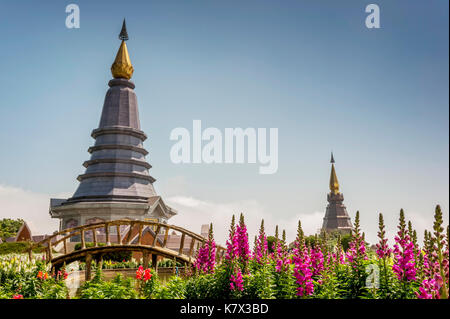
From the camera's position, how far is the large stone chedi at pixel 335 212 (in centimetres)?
7319

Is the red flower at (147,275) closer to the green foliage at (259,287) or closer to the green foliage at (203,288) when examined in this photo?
the green foliage at (203,288)

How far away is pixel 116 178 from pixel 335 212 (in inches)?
1917

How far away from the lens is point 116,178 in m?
44.1

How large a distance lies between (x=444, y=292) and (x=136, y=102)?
49.6 meters

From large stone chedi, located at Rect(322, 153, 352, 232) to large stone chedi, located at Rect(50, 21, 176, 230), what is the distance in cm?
3928

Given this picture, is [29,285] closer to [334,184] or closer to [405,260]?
[405,260]

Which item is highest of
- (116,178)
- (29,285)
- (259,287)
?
(116,178)


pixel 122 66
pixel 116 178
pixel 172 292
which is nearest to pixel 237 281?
pixel 172 292

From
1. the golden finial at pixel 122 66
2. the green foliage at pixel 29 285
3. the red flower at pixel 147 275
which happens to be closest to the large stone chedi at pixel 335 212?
the golden finial at pixel 122 66

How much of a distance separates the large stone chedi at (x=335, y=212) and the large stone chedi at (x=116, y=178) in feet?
129

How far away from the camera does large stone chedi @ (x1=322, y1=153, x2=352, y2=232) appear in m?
73.2

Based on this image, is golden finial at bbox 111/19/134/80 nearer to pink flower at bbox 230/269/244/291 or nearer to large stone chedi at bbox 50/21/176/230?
large stone chedi at bbox 50/21/176/230
